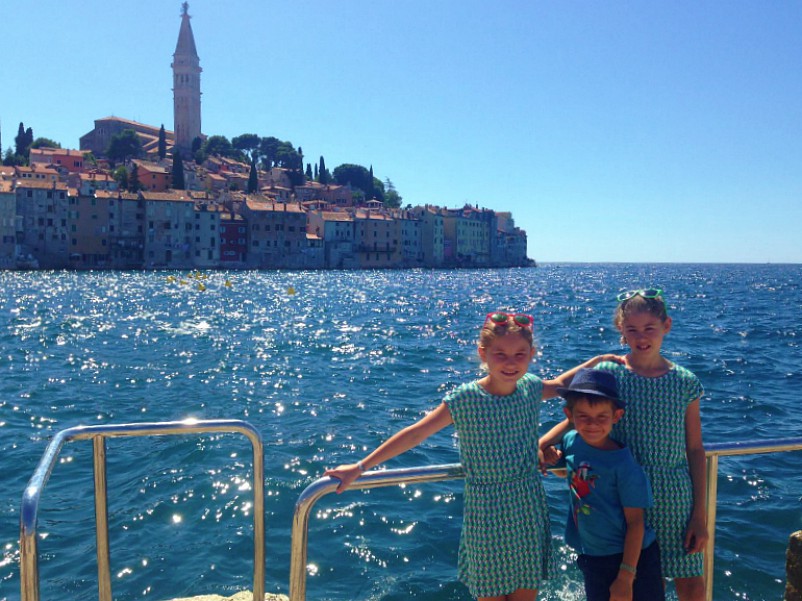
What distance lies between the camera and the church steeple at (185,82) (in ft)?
309

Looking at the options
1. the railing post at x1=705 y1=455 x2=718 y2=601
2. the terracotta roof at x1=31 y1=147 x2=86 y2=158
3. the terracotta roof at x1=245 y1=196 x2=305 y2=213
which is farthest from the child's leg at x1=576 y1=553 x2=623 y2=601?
the terracotta roof at x1=31 y1=147 x2=86 y2=158

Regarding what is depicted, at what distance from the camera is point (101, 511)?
7.41 feet

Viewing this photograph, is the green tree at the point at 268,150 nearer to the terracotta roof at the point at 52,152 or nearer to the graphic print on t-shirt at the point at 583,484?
the terracotta roof at the point at 52,152

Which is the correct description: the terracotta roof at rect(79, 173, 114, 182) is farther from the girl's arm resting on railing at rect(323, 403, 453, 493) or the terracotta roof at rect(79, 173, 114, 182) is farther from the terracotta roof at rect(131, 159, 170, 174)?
the girl's arm resting on railing at rect(323, 403, 453, 493)

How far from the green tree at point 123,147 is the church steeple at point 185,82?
807 centimetres

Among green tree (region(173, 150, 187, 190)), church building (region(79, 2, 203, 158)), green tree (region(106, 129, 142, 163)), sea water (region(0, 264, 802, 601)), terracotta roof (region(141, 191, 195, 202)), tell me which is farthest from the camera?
church building (region(79, 2, 203, 158))

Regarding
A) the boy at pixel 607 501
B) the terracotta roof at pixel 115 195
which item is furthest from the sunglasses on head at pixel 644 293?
the terracotta roof at pixel 115 195

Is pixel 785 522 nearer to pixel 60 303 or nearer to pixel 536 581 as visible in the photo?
pixel 536 581

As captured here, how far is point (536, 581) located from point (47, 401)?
36.6 ft

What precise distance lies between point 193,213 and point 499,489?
68803mm

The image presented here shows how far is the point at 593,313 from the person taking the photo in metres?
32.0

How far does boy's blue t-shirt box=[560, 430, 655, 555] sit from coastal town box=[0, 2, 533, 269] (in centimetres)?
6604

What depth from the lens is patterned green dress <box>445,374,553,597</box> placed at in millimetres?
2211

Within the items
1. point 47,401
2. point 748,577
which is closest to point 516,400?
point 748,577
